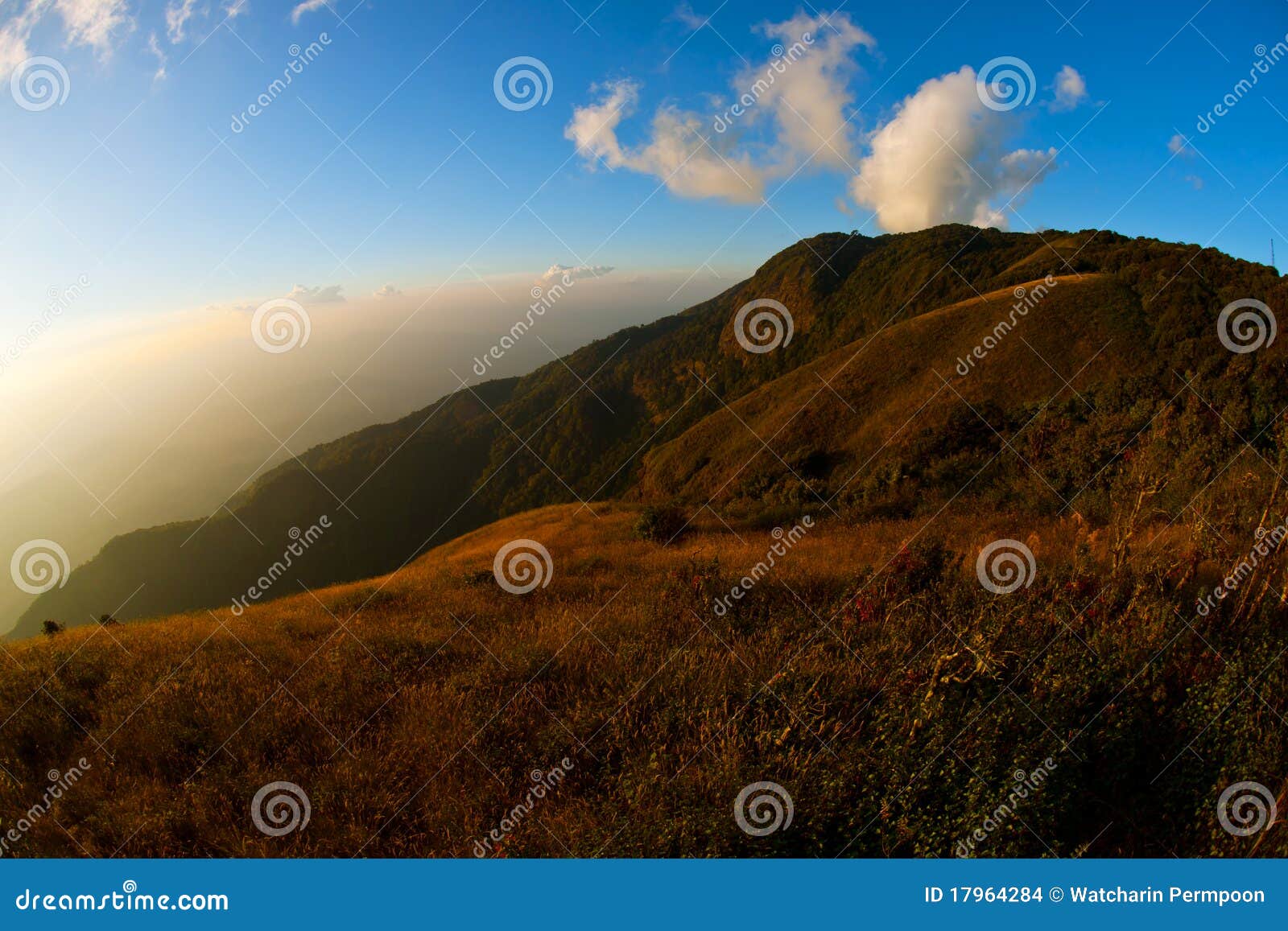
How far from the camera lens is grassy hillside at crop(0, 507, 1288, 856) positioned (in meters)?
3.12

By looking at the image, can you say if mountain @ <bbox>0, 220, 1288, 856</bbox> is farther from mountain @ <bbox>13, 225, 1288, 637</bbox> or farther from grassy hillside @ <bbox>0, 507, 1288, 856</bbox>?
mountain @ <bbox>13, 225, 1288, 637</bbox>

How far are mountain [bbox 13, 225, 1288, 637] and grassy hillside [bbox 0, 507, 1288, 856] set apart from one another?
10169 mm

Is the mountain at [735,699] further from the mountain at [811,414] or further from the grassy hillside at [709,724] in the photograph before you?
the mountain at [811,414]

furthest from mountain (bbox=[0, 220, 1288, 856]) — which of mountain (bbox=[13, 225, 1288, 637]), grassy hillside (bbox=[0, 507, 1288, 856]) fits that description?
mountain (bbox=[13, 225, 1288, 637])

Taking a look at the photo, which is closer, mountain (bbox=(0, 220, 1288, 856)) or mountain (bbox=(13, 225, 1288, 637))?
mountain (bbox=(0, 220, 1288, 856))

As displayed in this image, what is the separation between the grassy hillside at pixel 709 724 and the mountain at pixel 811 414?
33.4 ft

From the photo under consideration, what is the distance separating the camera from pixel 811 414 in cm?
4438

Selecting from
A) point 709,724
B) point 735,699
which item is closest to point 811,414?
point 735,699

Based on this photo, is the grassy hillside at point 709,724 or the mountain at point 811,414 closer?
the grassy hillside at point 709,724

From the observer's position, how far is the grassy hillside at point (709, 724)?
10.2 feet

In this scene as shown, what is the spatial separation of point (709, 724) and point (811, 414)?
43.2m

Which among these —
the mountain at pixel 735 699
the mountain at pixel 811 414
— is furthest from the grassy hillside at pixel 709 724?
the mountain at pixel 811 414

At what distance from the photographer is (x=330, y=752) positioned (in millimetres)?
4051

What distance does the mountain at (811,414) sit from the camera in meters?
26.8
